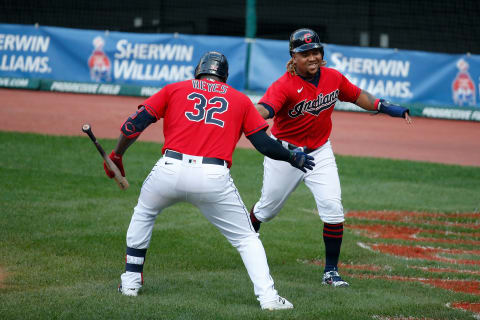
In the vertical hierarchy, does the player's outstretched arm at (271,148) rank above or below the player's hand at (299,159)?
above

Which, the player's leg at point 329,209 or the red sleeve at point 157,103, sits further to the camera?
the player's leg at point 329,209

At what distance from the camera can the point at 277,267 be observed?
671 cm

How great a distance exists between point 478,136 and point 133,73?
8.43 m

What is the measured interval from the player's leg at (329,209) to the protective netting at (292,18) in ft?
49.7

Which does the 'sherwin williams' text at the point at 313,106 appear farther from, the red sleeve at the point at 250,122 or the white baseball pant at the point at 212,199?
the white baseball pant at the point at 212,199

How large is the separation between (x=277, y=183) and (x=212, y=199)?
1.50m

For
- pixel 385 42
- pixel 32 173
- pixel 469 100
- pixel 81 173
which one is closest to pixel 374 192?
pixel 81 173

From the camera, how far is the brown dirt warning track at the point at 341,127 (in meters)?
14.2

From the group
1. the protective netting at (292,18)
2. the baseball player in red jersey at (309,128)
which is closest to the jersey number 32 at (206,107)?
the baseball player in red jersey at (309,128)

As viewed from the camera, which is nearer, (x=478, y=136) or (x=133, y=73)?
(x=478, y=136)

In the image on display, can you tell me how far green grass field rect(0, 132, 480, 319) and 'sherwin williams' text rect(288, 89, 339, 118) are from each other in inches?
55.7

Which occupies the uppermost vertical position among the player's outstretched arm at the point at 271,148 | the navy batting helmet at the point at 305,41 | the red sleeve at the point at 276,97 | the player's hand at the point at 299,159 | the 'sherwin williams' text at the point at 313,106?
the navy batting helmet at the point at 305,41

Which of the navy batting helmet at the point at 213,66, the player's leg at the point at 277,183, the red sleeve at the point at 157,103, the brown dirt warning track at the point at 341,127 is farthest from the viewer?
the brown dirt warning track at the point at 341,127

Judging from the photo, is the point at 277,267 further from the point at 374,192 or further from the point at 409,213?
the point at 374,192
